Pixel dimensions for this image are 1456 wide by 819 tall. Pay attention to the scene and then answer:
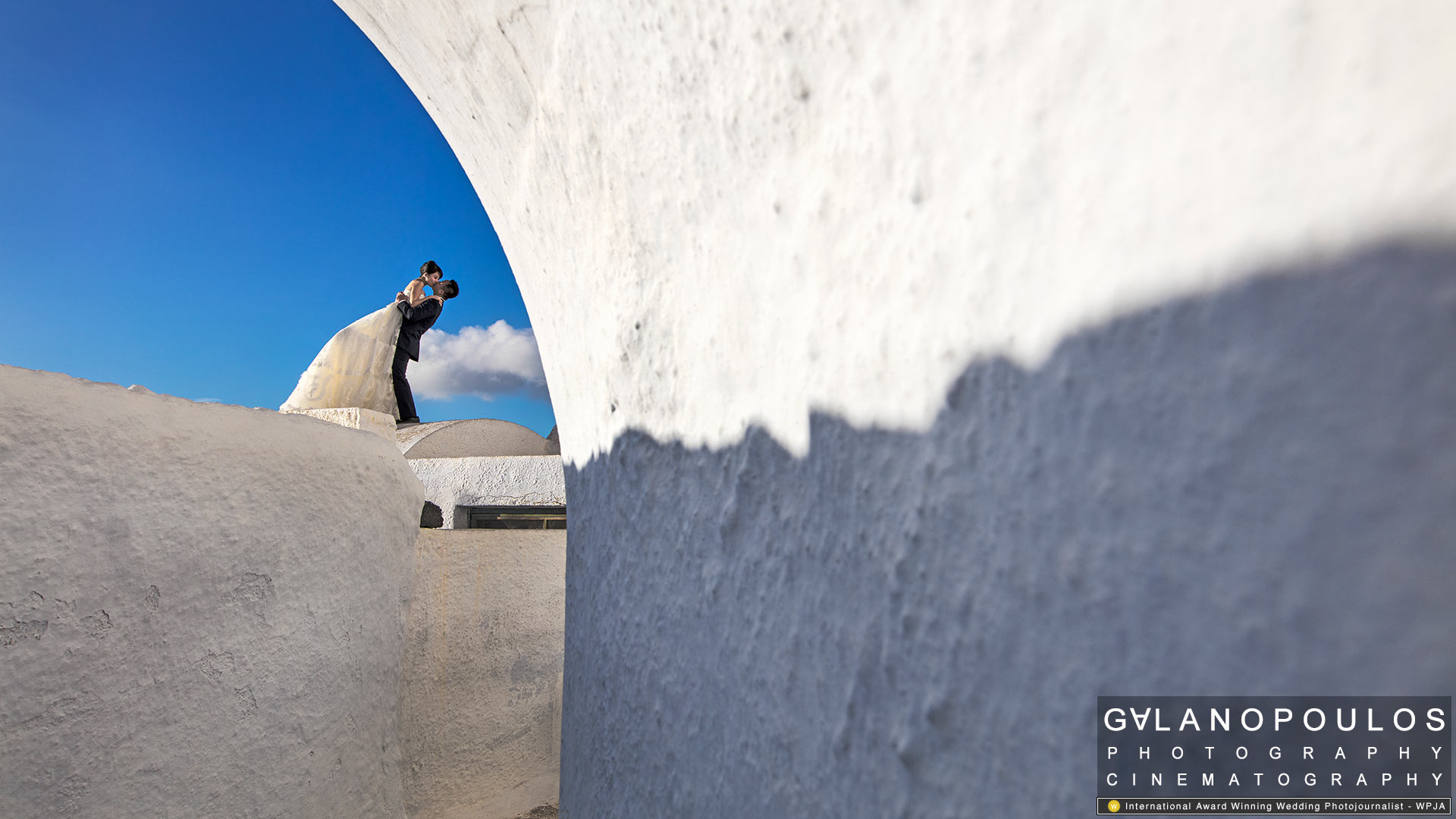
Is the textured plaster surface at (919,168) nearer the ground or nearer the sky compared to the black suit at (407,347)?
nearer the ground

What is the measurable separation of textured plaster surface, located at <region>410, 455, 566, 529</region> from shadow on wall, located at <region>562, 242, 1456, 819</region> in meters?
3.20

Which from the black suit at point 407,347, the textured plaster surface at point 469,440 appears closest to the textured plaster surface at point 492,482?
the textured plaster surface at point 469,440

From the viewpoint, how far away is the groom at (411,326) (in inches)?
245

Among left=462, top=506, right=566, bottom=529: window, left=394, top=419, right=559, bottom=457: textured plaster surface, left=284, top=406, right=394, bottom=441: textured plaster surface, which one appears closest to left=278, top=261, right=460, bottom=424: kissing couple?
left=394, top=419, right=559, bottom=457: textured plaster surface

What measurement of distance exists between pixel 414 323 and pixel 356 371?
2.21ft

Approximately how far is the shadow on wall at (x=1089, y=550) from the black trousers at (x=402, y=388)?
6.04m

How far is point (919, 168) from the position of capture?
0.55 m

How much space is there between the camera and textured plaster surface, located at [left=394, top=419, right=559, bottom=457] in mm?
5492

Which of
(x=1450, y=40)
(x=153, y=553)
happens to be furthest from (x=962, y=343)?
(x=153, y=553)

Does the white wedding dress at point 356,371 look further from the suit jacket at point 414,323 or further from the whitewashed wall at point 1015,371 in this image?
the whitewashed wall at point 1015,371

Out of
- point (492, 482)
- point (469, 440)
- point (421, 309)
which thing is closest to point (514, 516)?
point (492, 482)

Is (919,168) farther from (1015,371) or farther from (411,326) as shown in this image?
(411,326)

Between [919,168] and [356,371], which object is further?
[356,371]

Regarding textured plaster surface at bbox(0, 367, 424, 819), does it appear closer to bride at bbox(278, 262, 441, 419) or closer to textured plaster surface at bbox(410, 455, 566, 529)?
textured plaster surface at bbox(410, 455, 566, 529)
